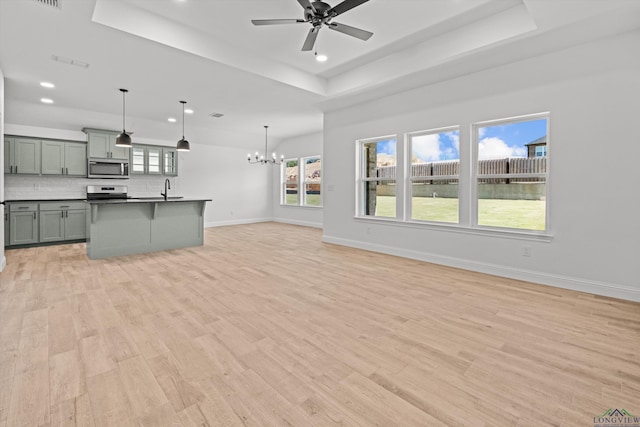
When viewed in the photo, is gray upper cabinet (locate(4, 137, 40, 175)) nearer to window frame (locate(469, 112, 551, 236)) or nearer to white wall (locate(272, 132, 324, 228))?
white wall (locate(272, 132, 324, 228))

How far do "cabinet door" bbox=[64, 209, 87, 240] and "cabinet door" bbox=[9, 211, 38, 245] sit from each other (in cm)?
50

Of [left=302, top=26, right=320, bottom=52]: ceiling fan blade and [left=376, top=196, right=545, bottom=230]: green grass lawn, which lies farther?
[left=376, top=196, right=545, bottom=230]: green grass lawn

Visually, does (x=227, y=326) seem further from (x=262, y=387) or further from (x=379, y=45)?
(x=379, y=45)

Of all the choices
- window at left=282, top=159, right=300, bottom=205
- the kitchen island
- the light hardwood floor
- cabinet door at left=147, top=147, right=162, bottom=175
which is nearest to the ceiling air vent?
the kitchen island

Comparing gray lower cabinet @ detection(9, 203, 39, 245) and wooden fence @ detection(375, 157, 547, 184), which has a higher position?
wooden fence @ detection(375, 157, 547, 184)

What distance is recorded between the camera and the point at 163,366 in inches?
77.8

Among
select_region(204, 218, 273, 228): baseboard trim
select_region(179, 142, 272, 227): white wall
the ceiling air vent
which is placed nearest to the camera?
the ceiling air vent

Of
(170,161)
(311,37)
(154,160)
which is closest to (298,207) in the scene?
(170,161)

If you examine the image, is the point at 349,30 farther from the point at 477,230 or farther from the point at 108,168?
the point at 108,168

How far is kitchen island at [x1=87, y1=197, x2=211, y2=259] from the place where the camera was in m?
5.08

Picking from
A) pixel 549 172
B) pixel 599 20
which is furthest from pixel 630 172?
pixel 599 20

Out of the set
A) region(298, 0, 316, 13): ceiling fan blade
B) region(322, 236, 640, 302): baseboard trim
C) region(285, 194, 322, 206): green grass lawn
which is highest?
region(298, 0, 316, 13): ceiling fan blade

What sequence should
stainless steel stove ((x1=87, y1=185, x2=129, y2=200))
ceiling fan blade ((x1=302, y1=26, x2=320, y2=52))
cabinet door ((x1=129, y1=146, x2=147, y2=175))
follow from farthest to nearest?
cabinet door ((x1=129, y1=146, x2=147, y2=175))
stainless steel stove ((x1=87, y1=185, x2=129, y2=200))
ceiling fan blade ((x1=302, y1=26, x2=320, y2=52))

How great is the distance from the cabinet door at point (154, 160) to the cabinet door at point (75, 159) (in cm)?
136
